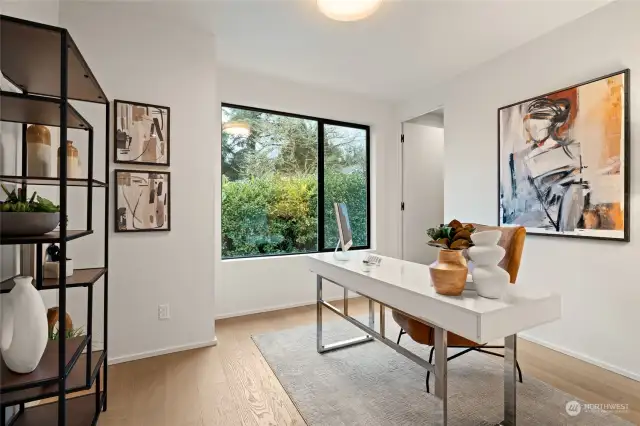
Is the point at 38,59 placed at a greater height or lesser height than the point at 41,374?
greater

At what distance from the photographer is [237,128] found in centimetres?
365

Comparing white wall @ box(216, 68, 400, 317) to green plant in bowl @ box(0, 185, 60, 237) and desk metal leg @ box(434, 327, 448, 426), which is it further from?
desk metal leg @ box(434, 327, 448, 426)

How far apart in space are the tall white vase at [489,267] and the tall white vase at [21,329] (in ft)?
6.00

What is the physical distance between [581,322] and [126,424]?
3.21 m

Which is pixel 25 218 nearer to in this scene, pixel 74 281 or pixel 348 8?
pixel 74 281

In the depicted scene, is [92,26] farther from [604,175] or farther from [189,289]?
[604,175]

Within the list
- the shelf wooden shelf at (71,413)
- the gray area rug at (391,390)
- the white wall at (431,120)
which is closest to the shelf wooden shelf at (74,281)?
→ the shelf wooden shelf at (71,413)

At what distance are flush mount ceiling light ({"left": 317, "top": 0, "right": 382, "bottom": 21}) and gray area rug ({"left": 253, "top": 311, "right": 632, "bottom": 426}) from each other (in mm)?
2315

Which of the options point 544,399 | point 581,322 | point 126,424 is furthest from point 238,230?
point 581,322

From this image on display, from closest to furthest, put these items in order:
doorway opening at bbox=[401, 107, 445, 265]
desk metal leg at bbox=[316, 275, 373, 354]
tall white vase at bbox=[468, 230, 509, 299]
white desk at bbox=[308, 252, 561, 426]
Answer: white desk at bbox=[308, 252, 561, 426], tall white vase at bbox=[468, 230, 509, 299], desk metal leg at bbox=[316, 275, 373, 354], doorway opening at bbox=[401, 107, 445, 265]

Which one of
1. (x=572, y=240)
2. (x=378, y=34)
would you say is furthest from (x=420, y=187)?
(x=378, y=34)

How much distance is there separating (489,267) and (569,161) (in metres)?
1.81

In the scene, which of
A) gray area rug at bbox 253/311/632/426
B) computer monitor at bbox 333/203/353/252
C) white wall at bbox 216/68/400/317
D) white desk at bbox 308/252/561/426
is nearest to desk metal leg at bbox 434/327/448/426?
white desk at bbox 308/252/561/426

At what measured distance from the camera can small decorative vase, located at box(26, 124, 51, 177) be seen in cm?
150
